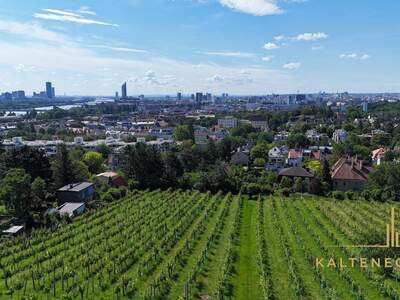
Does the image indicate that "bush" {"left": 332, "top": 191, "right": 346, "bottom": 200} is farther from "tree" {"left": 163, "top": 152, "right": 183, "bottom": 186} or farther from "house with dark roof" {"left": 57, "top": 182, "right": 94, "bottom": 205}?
"house with dark roof" {"left": 57, "top": 182, "right": 94, "bottom": 205}

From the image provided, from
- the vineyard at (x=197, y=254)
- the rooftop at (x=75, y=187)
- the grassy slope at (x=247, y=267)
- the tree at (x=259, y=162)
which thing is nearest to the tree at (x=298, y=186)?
the vineyard at (x=197, y=254)

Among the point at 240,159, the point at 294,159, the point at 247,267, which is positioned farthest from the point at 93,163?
the point at 247,267

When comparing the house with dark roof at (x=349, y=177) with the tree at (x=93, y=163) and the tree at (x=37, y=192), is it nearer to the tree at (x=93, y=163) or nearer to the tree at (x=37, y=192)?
the tree at (x=93, y=163)

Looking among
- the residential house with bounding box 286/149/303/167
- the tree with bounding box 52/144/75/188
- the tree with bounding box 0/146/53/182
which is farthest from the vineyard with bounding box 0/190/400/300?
the residential house with bounding box 286/149/303/167

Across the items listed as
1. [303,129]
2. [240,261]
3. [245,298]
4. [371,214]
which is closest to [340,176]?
[371,214]

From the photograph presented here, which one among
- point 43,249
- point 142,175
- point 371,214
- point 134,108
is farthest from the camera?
point 134,108

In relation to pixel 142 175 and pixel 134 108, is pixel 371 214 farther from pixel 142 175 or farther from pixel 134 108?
pixel 134 108

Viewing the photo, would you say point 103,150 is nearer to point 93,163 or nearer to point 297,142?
point 93,163
